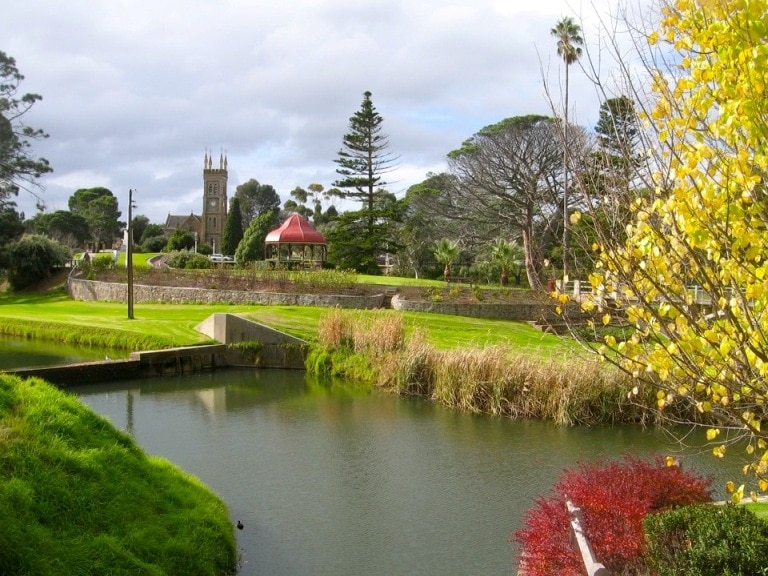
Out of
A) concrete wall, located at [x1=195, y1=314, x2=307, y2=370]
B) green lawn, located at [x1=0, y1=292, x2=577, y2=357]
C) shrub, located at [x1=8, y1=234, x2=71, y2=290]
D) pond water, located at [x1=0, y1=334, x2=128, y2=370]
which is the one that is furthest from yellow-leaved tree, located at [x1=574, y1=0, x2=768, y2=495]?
shrub, located at [x1=8, y1=234, x2=71, y2=290]

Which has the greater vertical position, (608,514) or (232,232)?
(232,232)

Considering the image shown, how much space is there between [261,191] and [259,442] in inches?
3588

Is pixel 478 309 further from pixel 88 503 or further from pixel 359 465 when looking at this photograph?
pixel 88 503

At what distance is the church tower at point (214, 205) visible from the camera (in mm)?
92619

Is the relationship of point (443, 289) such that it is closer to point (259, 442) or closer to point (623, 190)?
point (259, 442)

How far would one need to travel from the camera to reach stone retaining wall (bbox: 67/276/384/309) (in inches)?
1085

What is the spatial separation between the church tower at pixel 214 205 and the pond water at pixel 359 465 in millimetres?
76912

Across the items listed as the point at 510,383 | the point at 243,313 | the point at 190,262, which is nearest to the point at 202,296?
the point at 243,313

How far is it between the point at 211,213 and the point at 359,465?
8589 cm

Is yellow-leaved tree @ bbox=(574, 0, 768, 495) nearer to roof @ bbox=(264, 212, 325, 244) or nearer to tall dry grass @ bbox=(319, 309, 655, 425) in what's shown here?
tall dry grass @ bbox=(319, 309, 655, 425)

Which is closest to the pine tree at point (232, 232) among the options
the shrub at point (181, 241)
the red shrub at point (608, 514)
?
the shrub at point (181, 241)

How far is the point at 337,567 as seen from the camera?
24.7 feet

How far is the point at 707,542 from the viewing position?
4.41m

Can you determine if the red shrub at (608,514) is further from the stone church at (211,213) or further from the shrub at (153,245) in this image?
the stone church at (211,213)
